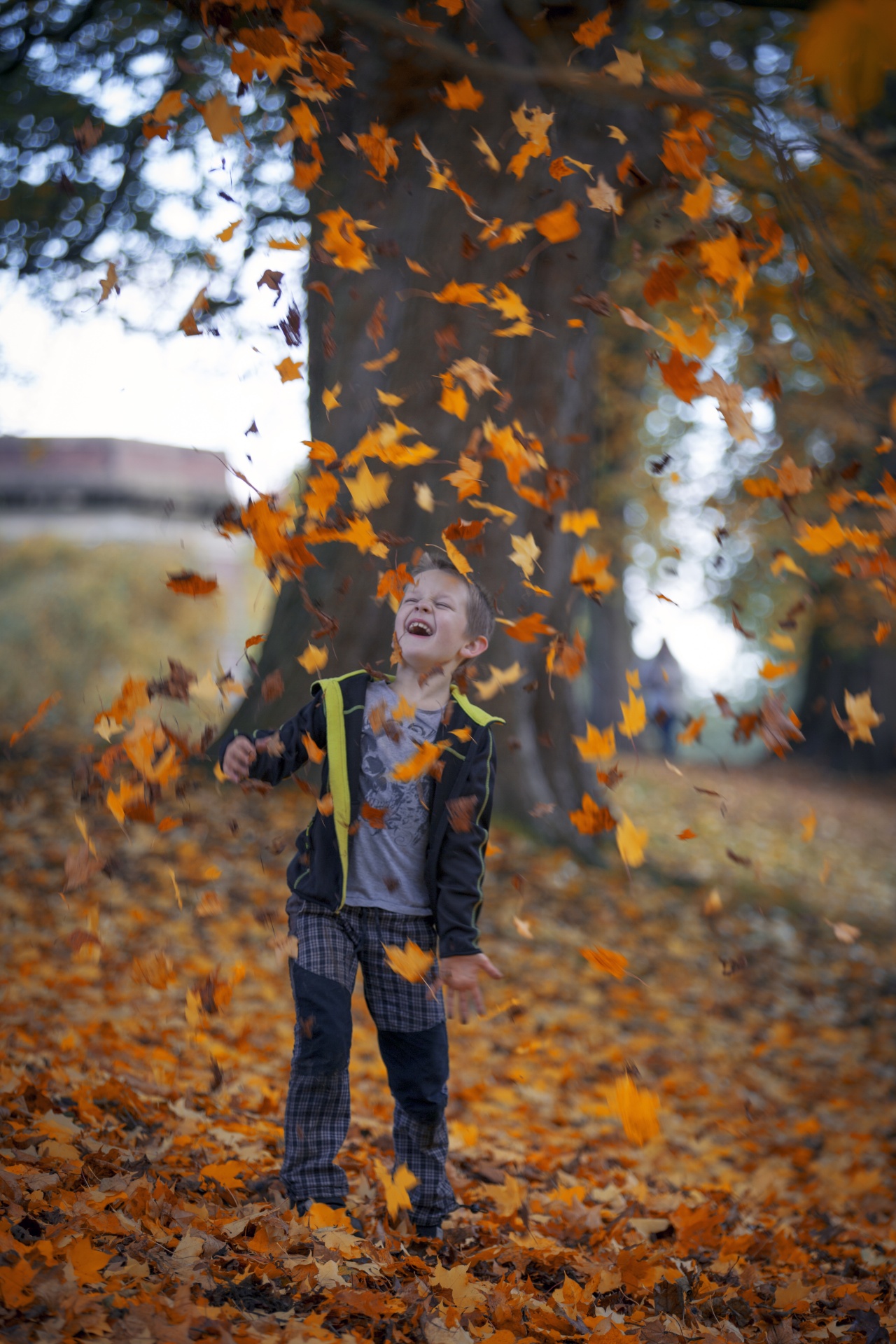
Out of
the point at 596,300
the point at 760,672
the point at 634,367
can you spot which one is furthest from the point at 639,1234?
the point at 634,367

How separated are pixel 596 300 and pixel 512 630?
1030mm

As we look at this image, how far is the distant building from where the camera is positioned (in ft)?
72.9

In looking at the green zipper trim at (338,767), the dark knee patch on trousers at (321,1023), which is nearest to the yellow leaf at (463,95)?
the green zipper trim at (338,767)

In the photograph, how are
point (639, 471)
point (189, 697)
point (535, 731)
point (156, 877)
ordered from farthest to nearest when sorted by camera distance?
point (639, 471), point (535, 731), point (156, 877), point (189, 697)

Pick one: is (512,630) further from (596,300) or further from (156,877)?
(156,877)

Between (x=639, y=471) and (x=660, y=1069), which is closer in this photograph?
(x=660, y=1069)

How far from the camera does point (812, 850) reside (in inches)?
465

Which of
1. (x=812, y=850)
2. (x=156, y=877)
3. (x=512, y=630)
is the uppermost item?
(x=512, y=630)

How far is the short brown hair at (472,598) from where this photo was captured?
2.71 metres

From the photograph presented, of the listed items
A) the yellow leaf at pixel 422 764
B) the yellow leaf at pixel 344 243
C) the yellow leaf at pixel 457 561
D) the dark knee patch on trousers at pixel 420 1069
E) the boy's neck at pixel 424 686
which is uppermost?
the yellow leaf at pixel 344 243

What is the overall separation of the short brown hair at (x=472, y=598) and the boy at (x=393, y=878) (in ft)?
0.03

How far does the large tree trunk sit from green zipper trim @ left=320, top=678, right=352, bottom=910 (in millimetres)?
3157

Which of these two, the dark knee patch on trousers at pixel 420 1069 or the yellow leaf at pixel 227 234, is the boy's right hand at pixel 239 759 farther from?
the yellow leaf at pixel 227 234

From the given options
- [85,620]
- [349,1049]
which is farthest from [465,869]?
[85,620]
